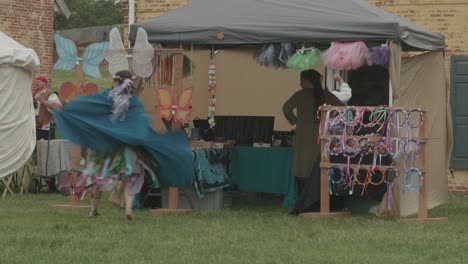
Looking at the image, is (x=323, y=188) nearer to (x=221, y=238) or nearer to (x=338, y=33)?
(x=338, y=33)

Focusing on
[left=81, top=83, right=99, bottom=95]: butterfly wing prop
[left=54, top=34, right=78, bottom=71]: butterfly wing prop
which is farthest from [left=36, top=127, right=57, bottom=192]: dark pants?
[left=81, top=83, right=99, bottom=95]: butterfly wing prop

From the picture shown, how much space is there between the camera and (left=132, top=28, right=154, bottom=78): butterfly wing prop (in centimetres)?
1063

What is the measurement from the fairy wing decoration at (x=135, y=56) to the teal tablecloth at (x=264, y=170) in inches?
86.7

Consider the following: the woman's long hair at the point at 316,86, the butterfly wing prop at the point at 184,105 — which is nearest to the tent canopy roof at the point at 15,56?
the butterfly wing prop at the point at 184,105

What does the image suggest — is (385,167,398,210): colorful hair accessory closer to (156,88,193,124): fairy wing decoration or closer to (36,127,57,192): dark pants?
(156,88,193,124): fairy wing decoration

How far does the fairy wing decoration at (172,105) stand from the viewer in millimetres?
10656

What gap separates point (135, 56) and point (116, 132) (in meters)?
1.47

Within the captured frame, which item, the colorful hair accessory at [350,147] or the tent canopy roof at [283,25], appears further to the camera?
the tent canopy roof at [283,25]

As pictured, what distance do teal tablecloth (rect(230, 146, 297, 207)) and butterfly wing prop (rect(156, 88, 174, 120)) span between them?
1.94m

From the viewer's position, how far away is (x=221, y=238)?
875 cm

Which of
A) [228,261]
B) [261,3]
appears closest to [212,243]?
[228,261]

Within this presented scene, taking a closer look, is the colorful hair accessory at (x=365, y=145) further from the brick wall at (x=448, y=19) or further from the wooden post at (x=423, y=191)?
the brick wall at (x=448, y=19)

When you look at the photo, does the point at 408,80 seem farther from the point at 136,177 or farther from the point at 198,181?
the point at 136,177

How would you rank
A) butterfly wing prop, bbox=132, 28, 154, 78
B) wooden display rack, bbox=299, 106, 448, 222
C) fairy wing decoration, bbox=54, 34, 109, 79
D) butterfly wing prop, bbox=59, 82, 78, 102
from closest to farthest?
wooden display rack, bbox=299, 106, 448, 222, butterfly wing prop, bbox=132, 28, 154, 78, butterfly wing prop, bbox=59, 82, 78, 102, fairy wing decoration, bbox=54, 34, 109, 79
